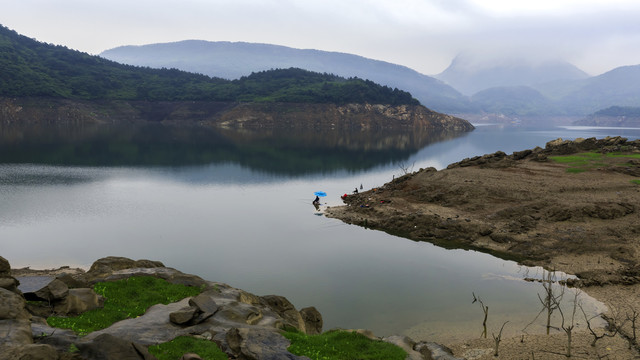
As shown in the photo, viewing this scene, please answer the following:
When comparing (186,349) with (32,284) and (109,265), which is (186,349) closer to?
(32,284)

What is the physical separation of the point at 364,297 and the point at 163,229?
1020 inches

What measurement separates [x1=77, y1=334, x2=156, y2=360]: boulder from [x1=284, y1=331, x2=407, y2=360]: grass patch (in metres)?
6.74

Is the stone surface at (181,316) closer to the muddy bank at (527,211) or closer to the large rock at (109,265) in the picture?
the large rock at (109,265)

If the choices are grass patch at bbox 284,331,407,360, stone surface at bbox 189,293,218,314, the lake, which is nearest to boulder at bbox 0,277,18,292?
stone surface at bbox 189,293,218,314

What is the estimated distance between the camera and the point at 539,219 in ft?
158

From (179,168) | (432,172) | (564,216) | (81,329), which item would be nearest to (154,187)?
(179,168)

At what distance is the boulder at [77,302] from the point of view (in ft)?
64.8

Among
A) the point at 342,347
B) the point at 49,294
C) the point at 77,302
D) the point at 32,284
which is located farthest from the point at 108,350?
the point at 32,284

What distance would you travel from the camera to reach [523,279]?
119 feet

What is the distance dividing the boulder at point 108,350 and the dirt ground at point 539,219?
17.4 metres

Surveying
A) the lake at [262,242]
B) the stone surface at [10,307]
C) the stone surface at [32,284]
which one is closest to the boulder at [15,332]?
the stone surface at [10,307]

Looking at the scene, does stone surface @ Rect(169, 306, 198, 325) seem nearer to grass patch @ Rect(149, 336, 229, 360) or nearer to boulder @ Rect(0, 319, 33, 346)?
grass patch @ Rect(149, 336, 229, 360)

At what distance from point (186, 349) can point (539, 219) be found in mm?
43593

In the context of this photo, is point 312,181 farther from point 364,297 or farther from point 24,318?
point 24,318
